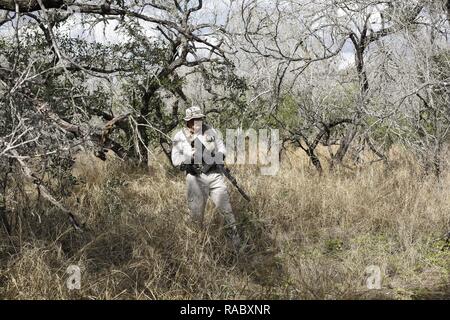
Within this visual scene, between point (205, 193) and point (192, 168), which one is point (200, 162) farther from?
point (205, 193)

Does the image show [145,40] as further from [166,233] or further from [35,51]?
[166,233]

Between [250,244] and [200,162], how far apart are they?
38.0 inches

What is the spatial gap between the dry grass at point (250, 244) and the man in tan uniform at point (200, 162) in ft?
0.73

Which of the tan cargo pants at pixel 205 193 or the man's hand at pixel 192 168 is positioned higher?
the man's hand at pixel 192 168

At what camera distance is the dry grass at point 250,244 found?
380cm

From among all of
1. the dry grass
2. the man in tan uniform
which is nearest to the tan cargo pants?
the man in tan uniform

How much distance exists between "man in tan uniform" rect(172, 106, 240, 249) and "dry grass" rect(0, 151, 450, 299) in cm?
22

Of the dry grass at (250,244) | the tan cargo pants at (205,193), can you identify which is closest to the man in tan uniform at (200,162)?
the tan cargo pants at (205,193)

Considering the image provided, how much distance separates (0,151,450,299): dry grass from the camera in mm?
3803

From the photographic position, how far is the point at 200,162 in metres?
4.91

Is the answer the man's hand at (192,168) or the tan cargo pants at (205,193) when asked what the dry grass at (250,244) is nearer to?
the tan cargo pants at (205,193)

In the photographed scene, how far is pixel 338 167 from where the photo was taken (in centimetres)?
782

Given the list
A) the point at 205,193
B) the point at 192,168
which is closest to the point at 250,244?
the point at 205,193
